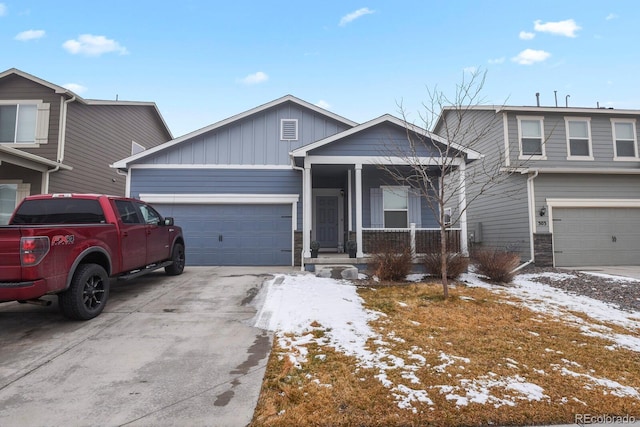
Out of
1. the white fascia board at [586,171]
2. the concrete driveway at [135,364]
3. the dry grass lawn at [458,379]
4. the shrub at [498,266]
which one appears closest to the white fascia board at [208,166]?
the concrete driveway at [135,364]

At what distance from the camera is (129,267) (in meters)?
5.47

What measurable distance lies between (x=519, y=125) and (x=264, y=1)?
10650 millimetres

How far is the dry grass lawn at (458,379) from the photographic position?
2.36 metres

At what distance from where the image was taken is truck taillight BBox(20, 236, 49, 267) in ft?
11.8

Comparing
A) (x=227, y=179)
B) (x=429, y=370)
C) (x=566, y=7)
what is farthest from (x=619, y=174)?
(x=227, y=179)

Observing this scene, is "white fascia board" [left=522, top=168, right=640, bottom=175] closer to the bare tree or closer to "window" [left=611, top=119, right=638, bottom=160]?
the bare tree

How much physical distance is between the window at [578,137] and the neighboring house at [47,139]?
1750 centimetres

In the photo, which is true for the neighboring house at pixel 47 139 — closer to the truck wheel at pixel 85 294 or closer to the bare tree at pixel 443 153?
the truck wheel at pixel 85 294

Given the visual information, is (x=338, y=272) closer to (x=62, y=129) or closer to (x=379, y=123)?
(x=379, y=123)

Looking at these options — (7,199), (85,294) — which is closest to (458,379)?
(85,294)

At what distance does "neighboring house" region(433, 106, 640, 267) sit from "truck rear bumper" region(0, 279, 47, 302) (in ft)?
34.6

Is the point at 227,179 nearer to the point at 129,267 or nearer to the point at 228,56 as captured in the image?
the point at 129,267

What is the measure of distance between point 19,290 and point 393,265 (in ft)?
21.7

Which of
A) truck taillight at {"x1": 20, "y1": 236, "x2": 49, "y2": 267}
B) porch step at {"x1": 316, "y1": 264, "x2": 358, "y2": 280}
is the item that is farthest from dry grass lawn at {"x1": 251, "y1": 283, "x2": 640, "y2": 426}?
porch step at {"x1": 316, "y1": 264, "x2": 358, "y2": 280}
